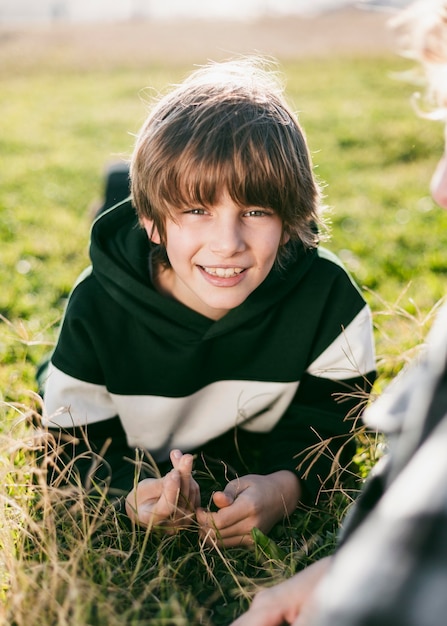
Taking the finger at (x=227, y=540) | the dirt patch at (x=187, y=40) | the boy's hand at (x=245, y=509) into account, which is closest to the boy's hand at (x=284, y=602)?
the boy's hand at (x=245, y=509)

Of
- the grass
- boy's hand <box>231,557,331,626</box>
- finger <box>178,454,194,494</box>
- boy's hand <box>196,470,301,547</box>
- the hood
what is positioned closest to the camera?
boy's hand <box>231,557,331,626</box>

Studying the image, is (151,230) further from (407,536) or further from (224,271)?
(407,536)

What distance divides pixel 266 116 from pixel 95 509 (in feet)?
4.59

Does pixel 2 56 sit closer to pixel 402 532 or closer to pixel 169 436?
pixel 169 436

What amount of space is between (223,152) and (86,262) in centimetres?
280

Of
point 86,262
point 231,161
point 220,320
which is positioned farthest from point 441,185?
point 86,262

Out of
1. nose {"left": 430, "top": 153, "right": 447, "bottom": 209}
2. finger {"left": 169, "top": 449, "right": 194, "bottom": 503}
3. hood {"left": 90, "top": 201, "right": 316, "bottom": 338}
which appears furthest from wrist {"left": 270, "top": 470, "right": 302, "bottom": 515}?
nose {"left": 430, "top": 153, "right": 447, "bottom": 209}

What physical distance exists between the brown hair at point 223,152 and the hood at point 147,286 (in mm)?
165

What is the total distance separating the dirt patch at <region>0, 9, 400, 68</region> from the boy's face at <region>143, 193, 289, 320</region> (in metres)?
14.7

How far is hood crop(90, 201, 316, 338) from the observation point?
279 centimetres

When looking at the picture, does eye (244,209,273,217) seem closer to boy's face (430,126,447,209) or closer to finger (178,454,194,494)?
boy's face (430,126,447,209)

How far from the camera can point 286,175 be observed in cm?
261

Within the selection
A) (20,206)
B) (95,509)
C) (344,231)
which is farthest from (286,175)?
(20,206)

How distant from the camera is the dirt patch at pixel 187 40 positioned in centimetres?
1812
